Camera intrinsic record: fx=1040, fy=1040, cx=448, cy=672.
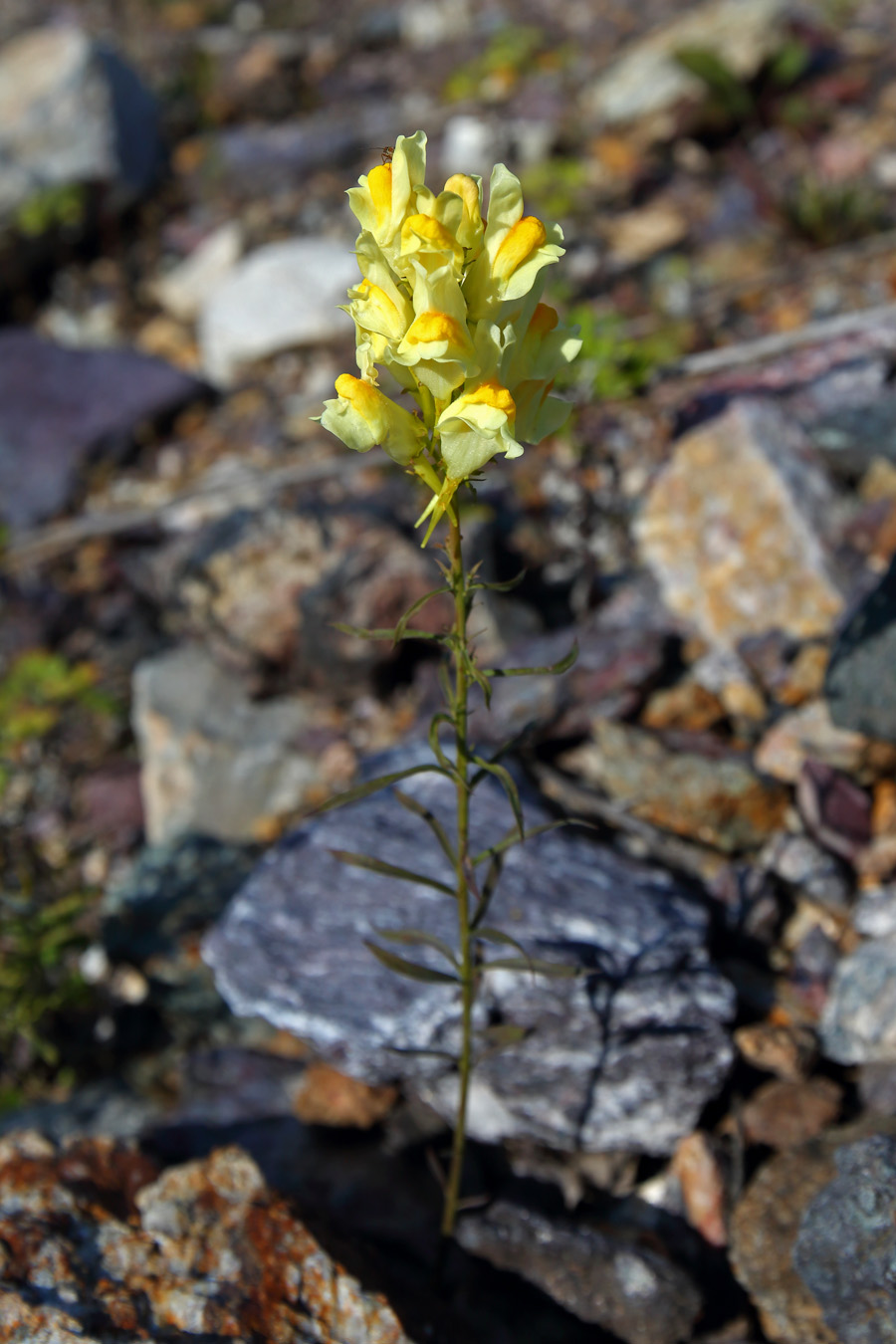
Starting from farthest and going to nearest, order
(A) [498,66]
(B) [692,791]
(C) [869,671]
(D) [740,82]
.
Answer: (A) [498,66], (D) [740,82], (B) [692,791], (C) [869,671]

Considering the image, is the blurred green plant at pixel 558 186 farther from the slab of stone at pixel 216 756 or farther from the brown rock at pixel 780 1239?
the brown rock at pixel 780 1239

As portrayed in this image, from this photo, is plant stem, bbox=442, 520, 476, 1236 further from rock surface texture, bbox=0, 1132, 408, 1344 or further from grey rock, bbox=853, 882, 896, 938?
grey rock, bbox=853, 882, 896, 938

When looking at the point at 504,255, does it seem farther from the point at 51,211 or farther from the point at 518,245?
the point at 51,211

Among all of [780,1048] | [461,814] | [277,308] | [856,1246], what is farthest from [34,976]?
[277,308]

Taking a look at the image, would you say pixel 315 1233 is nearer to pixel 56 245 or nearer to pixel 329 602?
pixel 329 602

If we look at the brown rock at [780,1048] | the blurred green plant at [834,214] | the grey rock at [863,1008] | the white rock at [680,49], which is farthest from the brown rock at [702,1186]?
the white rock at [680,49]

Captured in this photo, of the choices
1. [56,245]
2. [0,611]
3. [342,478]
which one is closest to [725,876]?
[342,478]

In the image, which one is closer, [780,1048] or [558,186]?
[780,1048]
